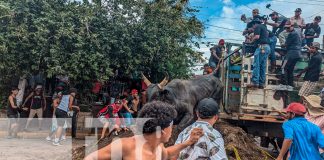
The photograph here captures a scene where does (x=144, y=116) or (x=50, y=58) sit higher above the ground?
(x=50, y=58)

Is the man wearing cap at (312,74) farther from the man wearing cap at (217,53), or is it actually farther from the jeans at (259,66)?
the man wearing cap at (217,53)

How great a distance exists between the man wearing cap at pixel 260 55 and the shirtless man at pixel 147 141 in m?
6.18

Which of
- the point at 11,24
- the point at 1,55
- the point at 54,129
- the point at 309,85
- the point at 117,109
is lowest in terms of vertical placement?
the point at 54,129

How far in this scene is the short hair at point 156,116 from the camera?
2.86 metres

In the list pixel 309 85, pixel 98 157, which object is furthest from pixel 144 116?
pixel 309 85

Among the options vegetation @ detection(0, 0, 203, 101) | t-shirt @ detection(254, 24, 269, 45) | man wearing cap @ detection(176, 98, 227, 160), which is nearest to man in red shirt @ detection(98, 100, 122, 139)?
vegetation @ detection(0, 0, 203, 101)

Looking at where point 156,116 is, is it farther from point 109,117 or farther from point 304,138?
point 109,117

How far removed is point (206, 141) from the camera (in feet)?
11.7

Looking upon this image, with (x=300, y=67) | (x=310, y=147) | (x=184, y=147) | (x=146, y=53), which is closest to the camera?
(x=184, y=147)

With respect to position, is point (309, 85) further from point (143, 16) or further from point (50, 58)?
point (50, 58)

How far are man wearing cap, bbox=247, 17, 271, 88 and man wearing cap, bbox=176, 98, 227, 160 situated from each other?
534 cm

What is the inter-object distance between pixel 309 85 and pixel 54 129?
7.21 meters

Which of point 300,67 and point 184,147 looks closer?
point 184,147

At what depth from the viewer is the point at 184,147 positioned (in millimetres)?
3463
